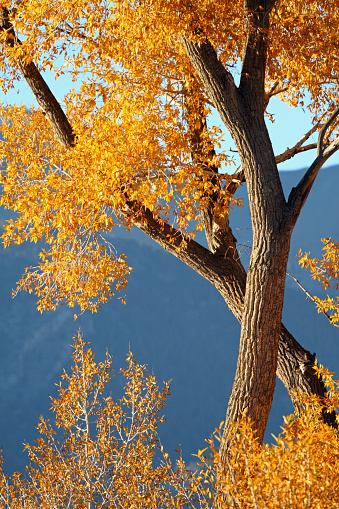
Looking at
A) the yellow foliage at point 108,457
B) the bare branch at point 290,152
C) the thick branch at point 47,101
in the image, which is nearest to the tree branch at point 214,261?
the thick branch at point 47,101

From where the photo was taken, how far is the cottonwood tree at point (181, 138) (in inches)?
176

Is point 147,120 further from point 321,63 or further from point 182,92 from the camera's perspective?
point 321,63

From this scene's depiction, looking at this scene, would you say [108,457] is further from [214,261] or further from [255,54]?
[255,54]

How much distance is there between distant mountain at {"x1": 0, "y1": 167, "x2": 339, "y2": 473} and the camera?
2538 cm

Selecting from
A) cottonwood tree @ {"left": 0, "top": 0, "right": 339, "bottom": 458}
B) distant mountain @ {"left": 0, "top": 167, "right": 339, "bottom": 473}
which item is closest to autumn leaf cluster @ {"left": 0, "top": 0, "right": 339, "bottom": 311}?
cottonwood tree @ {"left": 0, "top": 0, "right": 339, "bottom": 458}

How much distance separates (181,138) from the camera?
16.0ft

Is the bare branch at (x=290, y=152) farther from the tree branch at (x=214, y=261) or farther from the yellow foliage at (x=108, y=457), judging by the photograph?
the yellow foliage at (x=108, y=457)

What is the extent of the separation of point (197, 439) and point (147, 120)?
23.6 meters

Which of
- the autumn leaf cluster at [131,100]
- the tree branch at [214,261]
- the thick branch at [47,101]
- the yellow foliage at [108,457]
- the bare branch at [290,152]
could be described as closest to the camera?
the yellow foliage at [108,457]

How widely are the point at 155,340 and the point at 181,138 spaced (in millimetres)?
24301

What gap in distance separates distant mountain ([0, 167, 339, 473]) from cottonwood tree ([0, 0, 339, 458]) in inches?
809

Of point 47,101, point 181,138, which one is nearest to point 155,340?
point 47,101

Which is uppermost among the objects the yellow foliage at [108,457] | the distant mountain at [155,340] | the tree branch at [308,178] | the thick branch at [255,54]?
the distant mountain at [155,340]

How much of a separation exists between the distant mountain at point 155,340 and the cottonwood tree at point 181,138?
809 inches
